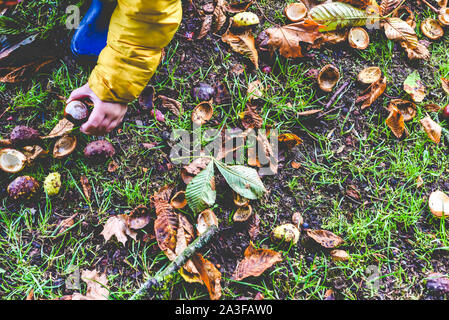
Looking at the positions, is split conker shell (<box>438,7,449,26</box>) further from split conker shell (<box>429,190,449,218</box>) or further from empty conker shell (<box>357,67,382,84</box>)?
split conker shell (<box>429,190,449,218</box>)

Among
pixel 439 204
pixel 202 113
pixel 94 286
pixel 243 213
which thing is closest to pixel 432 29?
pixel 439 204

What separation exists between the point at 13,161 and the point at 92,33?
84 cm

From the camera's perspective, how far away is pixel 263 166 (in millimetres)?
1761

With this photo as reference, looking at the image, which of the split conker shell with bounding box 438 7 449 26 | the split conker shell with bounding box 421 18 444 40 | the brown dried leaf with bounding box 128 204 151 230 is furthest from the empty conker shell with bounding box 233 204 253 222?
the split conker shell with bounding box 438 7 449 26

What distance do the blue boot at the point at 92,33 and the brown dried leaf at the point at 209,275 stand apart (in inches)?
51.6

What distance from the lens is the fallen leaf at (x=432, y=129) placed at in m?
Answer: 1.87

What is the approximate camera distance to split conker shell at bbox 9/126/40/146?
173cm

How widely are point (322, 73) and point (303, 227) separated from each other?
914mm

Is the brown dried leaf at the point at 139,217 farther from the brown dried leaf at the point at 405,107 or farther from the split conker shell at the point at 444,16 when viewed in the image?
the split conker shell at the point at 444,16

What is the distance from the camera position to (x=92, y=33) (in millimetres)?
1866

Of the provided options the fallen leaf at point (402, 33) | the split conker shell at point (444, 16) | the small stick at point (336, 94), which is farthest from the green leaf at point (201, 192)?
the split conker shell at point (444, 16)

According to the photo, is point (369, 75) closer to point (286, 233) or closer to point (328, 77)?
point (328, 77)
